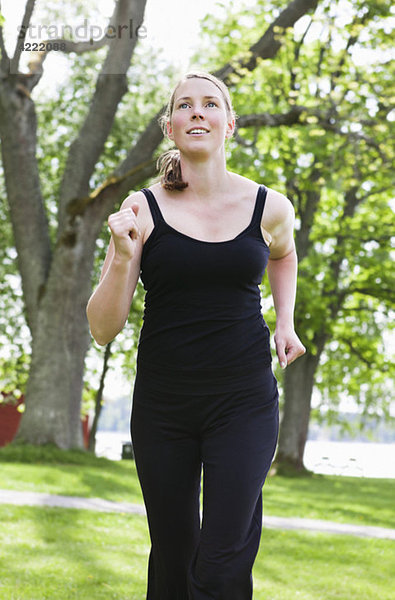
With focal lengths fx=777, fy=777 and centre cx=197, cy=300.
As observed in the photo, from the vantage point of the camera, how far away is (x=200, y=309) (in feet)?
8.92

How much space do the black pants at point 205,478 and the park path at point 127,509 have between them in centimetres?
551

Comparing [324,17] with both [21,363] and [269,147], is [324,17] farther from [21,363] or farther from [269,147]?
[21,363]

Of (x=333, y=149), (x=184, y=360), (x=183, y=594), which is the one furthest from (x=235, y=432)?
(x=333, y=149)

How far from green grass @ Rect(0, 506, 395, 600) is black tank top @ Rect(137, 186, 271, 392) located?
277 centimetres

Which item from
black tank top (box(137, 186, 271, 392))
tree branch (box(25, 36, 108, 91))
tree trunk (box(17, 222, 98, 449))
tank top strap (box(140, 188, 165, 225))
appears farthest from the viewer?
tree branch (box(25, 36, 108, 91))

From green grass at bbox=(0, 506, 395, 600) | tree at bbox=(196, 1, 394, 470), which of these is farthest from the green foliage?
green grass at bbox=(0, 506, 395, 600)

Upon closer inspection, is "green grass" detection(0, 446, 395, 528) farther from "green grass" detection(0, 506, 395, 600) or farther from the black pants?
the black pants

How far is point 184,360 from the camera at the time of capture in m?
2.73

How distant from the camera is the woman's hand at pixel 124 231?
2549 millimetres

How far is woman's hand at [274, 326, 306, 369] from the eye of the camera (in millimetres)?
2975

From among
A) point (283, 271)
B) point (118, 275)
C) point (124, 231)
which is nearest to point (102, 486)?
point (283, 271)

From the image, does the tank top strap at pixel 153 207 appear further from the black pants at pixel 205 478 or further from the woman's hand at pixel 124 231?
the black pants at pixel 205 478

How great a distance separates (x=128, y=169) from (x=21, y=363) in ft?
36.6

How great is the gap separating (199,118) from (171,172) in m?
0.26
